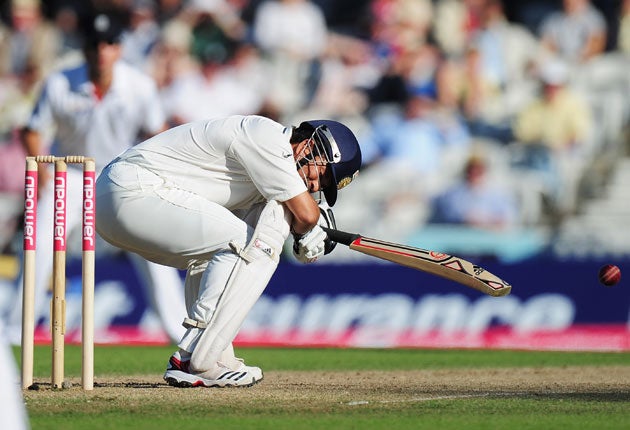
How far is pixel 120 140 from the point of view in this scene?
8.01 m

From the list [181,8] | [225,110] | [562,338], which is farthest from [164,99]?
[562,338]

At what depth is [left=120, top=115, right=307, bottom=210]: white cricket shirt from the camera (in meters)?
5.16

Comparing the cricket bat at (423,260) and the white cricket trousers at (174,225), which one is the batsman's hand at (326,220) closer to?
the cricket bat at (423,260)

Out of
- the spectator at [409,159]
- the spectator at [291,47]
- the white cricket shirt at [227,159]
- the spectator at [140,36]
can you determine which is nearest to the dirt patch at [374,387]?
the white cricket shirt at [227,159]

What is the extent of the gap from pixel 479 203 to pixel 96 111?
4.33 metres

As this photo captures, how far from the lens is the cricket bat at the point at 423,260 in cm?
549

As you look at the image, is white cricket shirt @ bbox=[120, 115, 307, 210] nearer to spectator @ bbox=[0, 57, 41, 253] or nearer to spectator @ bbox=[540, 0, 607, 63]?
spectator @ bbox=[0, 57, 41, 253]

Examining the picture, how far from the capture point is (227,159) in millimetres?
5332

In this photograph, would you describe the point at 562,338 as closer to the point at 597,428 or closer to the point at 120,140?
the point at 120,140

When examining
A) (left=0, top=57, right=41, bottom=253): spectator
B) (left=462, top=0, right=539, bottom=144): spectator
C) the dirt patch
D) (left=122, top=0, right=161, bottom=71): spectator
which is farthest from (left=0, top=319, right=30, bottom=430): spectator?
(left=122, top=0, right=161, bottom=71): spectator

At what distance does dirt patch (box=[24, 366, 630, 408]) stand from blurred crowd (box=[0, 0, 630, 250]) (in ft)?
14.6

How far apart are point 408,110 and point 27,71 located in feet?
14.2

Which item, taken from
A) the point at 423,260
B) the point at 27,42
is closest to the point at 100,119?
the point at 423,260

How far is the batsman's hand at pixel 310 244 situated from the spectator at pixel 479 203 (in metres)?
5.69
